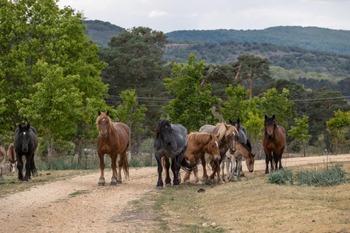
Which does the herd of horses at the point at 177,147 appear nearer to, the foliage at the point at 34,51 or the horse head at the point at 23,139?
the horse head at the point at 23,139

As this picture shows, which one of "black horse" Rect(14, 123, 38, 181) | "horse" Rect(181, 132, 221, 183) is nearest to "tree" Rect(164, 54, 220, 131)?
"black horse" Rect(14, 123, 38, 181)

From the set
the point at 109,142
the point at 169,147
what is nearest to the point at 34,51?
the point at 109,142

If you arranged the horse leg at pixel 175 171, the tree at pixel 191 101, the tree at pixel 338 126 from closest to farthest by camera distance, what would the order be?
the horse leg at pixel 175 171, the tree at pixel 191 101, the tree at pixel 338 126

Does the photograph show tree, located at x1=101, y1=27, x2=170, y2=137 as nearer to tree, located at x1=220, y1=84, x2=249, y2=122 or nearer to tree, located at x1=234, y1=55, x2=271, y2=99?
tree, located at x1=234, y1=55, x2=271, y2=99

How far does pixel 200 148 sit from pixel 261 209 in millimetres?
8643

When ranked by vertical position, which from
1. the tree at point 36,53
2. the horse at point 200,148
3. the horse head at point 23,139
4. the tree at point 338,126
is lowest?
the tree at point 338,126

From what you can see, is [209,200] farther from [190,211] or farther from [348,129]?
[348,129]

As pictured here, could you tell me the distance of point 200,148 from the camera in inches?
920

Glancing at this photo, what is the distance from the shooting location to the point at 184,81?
43094 mm

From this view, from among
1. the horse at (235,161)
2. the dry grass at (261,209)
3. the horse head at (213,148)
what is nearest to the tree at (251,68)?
the horse at (235,161)

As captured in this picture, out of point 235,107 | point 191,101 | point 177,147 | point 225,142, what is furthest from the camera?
point 235,107

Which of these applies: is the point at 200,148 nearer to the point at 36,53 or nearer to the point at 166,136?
the point at 166,136

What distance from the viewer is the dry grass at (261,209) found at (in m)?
12.6

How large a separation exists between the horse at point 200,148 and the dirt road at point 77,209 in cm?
160
